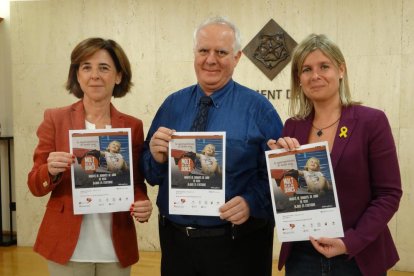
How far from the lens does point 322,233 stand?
5.31ft

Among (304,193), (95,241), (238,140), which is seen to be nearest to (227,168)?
(238,140)

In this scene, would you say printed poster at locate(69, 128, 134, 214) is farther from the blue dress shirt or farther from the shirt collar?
the shirt collar

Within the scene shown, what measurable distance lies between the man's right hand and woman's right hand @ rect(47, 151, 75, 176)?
1.19 feet

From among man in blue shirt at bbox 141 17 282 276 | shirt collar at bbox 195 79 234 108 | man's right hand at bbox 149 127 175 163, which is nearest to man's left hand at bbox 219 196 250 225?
man in blue shirt at bbox 141 17 282 276

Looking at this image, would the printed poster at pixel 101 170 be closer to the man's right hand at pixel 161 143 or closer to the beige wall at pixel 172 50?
the man's right hand at pixel 161 143

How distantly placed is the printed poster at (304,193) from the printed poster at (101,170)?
679 mm

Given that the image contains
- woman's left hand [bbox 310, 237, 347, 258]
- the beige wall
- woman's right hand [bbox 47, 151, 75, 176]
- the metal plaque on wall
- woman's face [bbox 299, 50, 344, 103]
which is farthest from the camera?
the metal plaque on wall

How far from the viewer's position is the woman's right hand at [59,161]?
6.02 feet

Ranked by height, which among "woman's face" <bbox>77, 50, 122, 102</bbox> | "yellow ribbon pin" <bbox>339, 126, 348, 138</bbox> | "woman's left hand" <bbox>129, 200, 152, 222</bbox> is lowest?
"woman's left hand" <bbox>129, 200, 152, 222</bbox>

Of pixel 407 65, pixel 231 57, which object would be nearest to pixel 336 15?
pixel 407 65

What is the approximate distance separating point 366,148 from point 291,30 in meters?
2.83

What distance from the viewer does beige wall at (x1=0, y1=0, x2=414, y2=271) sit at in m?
4.07

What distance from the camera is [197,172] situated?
1812 millimetres

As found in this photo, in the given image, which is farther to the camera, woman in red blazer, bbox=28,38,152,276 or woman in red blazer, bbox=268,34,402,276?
woman in red blazer, bbox=28,38,152,276
